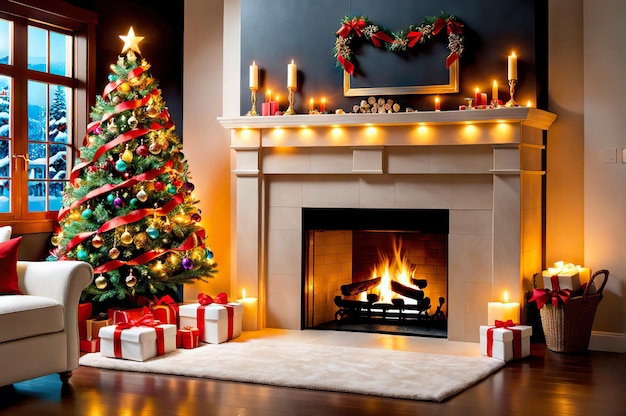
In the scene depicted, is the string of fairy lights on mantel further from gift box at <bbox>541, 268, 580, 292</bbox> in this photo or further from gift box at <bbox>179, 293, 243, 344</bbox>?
gift box at <bbox>179, 293, 243, 344</bbox>

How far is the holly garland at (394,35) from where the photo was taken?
5.51m

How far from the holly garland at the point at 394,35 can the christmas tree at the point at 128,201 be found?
54.7 inches

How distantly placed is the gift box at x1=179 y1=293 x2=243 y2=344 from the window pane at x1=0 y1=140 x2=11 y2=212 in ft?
4.68

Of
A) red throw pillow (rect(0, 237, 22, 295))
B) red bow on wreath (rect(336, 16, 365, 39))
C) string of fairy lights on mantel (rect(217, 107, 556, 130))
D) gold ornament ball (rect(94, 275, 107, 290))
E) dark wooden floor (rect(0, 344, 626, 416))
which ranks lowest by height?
dark wooden floor (rect(0, 344, 626, 416))

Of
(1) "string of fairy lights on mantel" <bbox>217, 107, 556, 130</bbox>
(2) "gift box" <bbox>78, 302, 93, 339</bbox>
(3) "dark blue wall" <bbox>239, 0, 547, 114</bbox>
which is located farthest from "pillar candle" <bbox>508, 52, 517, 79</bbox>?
(2) "gift box" <bbox>78, 302, 93, 339</bbox>

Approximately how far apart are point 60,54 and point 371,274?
2921 mm

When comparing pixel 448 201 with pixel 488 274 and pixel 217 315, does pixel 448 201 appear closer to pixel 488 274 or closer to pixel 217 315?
pixel 488 274

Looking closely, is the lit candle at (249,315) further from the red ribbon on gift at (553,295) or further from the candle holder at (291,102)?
the red ribbon on gift at (553,295)

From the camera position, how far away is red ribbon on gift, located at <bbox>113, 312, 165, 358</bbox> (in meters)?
4.95

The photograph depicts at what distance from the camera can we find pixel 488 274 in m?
5.54

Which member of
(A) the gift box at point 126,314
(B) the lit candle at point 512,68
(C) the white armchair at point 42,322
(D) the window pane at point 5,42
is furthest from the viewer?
Result: (D) the window pane at point 5,42

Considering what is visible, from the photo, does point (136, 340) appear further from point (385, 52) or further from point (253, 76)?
point (385, 52)

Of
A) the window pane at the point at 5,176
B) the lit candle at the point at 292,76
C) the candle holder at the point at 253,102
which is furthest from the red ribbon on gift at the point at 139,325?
the lit candle at the point at 292,76

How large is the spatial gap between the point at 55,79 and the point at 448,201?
3042 millimetres
